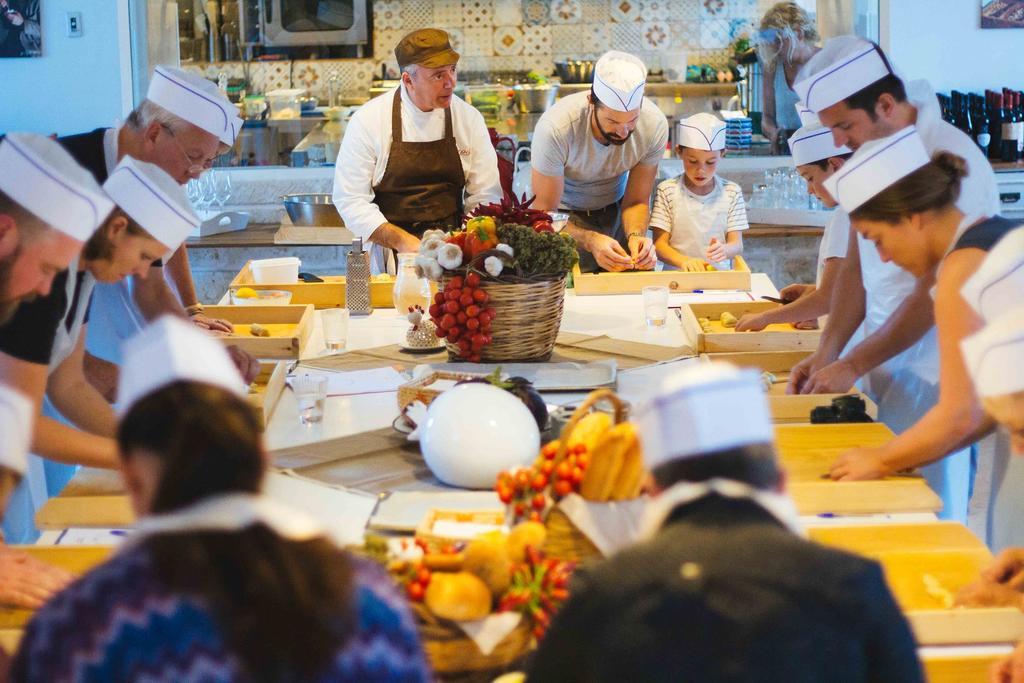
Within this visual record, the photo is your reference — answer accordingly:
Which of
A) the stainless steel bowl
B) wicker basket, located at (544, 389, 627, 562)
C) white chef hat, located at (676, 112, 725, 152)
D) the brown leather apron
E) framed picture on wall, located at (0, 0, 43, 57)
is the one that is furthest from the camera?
framed picture on wall, located at (0, 0, 43, 57)

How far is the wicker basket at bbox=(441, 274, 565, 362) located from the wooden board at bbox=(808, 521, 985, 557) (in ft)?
4.19

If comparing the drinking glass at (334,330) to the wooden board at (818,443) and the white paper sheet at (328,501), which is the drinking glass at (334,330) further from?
the wooden board at (818,443)

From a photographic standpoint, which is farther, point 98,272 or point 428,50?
point 428,50

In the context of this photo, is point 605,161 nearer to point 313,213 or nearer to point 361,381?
point 313,213

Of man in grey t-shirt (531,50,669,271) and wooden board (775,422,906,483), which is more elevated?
man in grey t-shirt (531,50,669,271)

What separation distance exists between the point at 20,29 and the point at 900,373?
497 centimetres

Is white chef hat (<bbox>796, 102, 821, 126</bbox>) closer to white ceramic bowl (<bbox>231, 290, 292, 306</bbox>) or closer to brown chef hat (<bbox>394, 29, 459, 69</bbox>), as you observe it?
brown chef hat (<bbox>394, 29, 459, 69</bbox>)

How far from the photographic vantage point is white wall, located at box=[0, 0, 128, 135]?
625cm

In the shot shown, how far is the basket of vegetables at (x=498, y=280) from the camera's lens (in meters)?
3.20

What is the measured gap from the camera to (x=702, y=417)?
1.28 m

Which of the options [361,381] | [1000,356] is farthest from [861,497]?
[361,381]

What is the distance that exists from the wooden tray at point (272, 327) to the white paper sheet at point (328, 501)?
99cm

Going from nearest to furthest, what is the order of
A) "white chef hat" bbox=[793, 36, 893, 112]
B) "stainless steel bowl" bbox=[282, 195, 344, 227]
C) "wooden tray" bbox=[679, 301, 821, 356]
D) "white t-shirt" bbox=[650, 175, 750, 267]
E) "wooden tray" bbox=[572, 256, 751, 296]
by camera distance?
"white chef hat" bbox=[793, 36, 893, 112] < "wooden tray" bbox=[679, 301, 821, 356] < "wooden tray" bbox=[572, 256, 751, 296] < "white t-shirt" bbox=[650, 175, 750, 267] < "stainless steel bowl" bbox=[282, 195, 344, 227]

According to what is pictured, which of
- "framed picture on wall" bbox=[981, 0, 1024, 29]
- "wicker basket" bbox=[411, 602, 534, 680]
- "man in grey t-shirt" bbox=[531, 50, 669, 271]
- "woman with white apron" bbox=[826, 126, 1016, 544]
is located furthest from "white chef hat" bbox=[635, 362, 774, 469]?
"framed picture on wall" bbox=[981, 0, 1024, 29]
